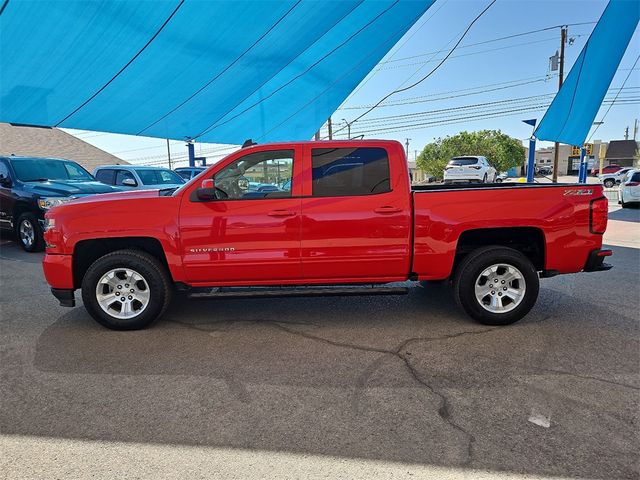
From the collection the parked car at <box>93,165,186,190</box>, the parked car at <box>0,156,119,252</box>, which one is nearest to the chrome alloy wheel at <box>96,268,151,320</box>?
the parked car at <box>0,156,119,252</box>

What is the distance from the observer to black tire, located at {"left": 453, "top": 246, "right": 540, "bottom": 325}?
→ 14.3ft

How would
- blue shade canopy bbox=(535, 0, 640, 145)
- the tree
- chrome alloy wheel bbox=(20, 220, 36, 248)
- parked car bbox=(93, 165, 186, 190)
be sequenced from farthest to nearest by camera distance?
the tree < blue shade canopy bbox=(535, 0, 640, 145) < parked car bbox=(93, 165, 186, 190) < chrome alloy wheel bbox=(20, 220, 36, 248)

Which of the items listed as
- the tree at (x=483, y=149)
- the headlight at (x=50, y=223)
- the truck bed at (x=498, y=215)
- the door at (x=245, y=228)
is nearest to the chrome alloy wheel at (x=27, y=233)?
the headlight at (x=50, y=223)

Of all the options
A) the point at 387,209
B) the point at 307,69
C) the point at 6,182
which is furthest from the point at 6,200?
the point at 387,209

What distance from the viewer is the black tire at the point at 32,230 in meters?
8.86

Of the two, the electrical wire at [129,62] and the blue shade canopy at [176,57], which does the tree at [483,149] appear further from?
the electrical wire at [129,62]

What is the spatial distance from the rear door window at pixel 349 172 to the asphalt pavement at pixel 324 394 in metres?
1.46

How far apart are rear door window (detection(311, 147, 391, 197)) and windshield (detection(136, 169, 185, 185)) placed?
817 centimetres

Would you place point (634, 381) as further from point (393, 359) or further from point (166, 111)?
point (166, 111)

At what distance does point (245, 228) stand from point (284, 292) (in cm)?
79

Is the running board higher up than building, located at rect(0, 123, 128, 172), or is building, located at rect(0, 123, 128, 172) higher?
building, located at rect(0, 123, 128, 172)

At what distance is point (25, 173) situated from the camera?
938cm

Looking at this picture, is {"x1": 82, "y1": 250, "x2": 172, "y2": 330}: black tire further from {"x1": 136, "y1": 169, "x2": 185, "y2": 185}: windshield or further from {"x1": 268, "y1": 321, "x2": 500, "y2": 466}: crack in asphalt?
{"x1": 136, "y1": 169, "x2": 185, "y2": 185}: windshield

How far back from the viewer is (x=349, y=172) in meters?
4.42
